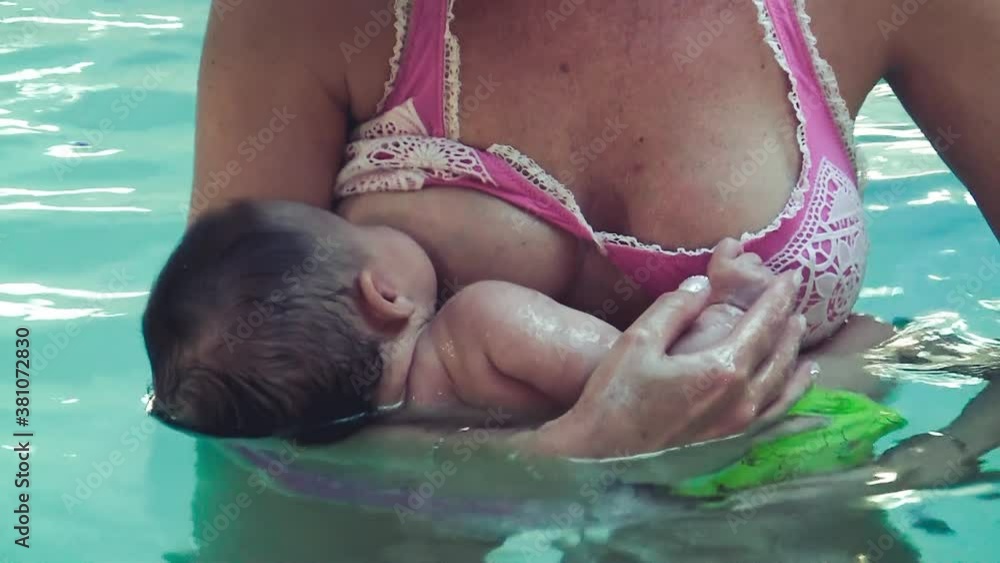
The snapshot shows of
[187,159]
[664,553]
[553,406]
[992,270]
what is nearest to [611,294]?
[553,406]

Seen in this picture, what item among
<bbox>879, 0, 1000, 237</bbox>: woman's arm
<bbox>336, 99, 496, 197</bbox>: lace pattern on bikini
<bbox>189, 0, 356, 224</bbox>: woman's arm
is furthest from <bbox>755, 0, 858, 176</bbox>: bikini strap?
<bbox>189, 0, 356, 224</bbox>: woman's arm

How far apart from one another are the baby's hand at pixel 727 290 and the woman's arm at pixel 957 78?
0.40 m

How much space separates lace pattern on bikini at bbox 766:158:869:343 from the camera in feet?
5.64

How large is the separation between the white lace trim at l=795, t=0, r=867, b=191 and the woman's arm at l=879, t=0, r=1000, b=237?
0.10m

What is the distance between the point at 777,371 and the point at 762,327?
0.18 ft

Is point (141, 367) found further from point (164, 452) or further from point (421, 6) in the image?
point (421, 6)

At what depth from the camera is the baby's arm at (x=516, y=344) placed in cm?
161

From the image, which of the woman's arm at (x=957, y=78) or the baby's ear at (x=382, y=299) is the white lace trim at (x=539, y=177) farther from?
the woman's arm at (x=957, y=78)

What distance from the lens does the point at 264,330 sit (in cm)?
162

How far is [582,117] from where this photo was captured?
1.78m

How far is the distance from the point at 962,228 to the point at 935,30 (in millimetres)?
1049

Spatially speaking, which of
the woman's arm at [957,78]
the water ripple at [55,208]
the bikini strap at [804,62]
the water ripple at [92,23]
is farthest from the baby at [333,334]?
the water ripple at [92,23]

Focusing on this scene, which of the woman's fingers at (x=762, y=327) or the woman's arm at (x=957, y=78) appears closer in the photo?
the woman's fingers at (x=762, y=327)

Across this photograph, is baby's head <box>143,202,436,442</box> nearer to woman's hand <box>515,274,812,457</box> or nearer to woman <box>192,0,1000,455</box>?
woman <box>192,0,1000,455</box>
